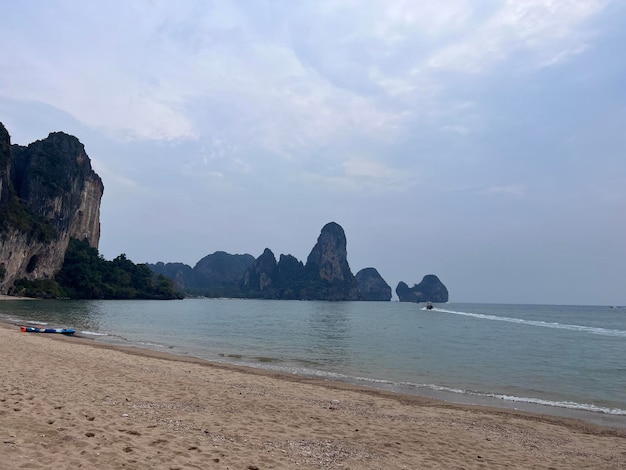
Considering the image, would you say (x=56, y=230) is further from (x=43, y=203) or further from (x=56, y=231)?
(x=43, y=203)

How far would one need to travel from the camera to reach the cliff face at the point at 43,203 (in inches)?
3391

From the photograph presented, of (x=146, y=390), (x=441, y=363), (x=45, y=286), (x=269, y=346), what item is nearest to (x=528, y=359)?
(x=441, y=363)

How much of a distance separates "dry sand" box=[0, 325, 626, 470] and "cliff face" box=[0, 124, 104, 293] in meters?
86.4

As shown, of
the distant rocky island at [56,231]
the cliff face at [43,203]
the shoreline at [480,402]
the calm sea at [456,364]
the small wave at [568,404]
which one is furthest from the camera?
the distant rocky island at [56,231]

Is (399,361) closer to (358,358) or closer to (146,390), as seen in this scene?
(358,358)

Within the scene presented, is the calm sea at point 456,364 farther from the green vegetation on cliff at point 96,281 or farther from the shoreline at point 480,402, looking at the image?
the green vegetation on cliff at point 96,281

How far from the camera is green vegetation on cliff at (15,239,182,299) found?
9369 cm

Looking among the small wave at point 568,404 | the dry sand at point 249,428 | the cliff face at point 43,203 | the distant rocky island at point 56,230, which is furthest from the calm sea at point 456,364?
the distant rocky island at point 56,230

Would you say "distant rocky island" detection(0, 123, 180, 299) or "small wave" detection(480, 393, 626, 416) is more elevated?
"distant rocky island" detection(0, 123, 180, 299)

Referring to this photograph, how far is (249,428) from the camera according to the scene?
8039 mm

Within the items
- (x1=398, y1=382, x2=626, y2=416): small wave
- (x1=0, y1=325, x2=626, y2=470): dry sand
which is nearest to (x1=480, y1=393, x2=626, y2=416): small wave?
(x1=398, y1=382, x2=626, y2=416): small wave

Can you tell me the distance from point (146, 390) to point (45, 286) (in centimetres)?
9716

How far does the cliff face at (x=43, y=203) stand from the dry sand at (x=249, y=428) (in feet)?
283

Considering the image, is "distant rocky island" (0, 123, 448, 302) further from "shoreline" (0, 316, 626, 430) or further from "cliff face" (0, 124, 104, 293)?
"shoreline" (0, 316, 626, 430)
